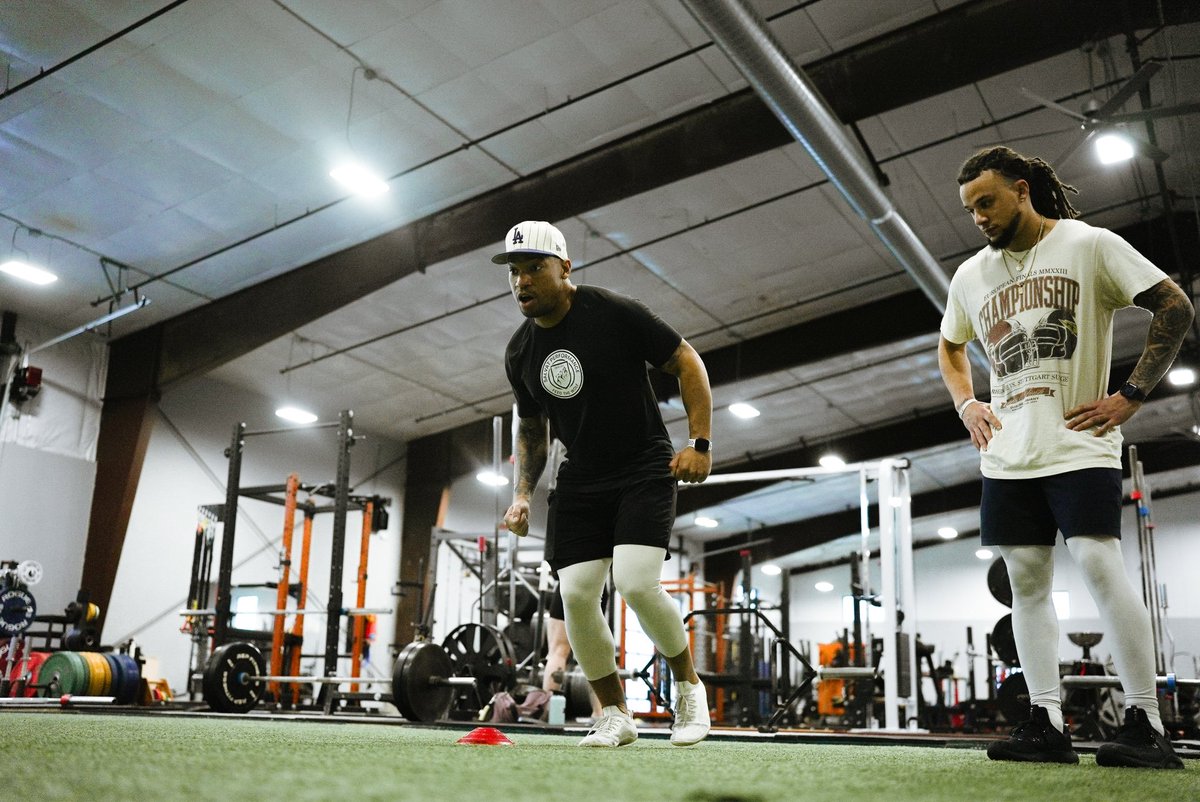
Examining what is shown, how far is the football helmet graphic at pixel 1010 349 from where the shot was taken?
2.21 m

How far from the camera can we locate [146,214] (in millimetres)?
9180

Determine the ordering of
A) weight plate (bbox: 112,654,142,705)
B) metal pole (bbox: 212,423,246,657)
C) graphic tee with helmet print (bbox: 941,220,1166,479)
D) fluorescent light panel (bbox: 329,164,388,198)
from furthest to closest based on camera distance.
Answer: fluorescent light panel (bbox: 329,164,388,198) < weight plate (bbox: 112,654,142,705) < metal pole (bbox: 212,423,246,657) < graphic tee with helmet print (bbox: 941,220,1166,479)

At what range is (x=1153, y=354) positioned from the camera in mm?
2104

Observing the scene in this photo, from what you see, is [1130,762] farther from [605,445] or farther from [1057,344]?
[605,445]

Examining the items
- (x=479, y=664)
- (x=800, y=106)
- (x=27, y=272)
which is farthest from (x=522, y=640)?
(x=27, y=272)

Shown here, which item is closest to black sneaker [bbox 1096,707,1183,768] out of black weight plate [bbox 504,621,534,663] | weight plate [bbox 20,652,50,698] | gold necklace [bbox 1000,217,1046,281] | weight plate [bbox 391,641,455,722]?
gold necklace [bbox 1000,217,1046,281]

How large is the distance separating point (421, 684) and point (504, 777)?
4.44m

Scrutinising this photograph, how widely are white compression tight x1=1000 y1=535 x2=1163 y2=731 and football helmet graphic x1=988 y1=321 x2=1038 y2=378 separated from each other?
0.41 meters

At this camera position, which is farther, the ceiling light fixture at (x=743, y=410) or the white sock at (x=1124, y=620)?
the ceiling light fixture at (x=743, y=410)

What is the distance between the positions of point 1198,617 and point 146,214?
18381 mm

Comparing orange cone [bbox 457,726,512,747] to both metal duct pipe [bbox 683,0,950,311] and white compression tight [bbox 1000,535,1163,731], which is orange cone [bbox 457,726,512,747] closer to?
white compression tight [bbox 1000,535,1163,731]

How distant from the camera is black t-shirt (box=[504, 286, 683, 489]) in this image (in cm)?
256

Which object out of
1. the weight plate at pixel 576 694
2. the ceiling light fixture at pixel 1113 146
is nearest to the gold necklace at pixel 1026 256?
the ceiling light fixture at pixel 1113 146

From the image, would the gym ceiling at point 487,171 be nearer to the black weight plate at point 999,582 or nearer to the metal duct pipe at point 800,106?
the metal duct pipe at point 800,106
